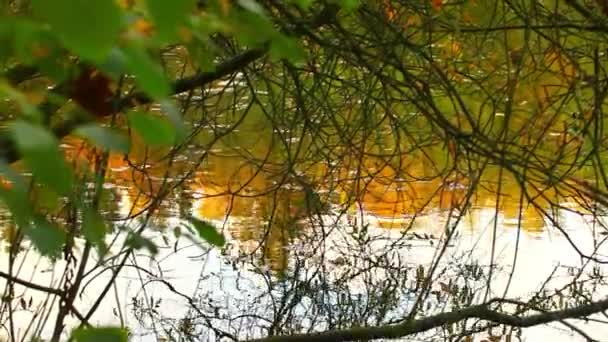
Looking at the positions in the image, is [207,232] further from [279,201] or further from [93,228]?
[279,201]

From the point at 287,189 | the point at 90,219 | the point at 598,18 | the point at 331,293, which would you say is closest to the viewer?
the point at 90,219

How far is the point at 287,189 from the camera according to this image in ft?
10.9

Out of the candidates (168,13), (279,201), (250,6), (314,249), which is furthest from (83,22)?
(279,201)

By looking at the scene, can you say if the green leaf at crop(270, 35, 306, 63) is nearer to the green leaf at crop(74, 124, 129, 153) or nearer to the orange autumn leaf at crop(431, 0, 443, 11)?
the green leaf at crop(74, 124, 129, 153)

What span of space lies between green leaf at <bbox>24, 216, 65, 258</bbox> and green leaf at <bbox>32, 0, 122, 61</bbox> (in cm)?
24

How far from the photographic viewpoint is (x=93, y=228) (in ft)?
2.48

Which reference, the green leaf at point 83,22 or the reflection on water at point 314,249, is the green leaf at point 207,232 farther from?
the reflection on water at point 314,249

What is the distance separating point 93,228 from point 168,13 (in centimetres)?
32

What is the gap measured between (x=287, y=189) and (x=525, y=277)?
Result: 56.4 inches

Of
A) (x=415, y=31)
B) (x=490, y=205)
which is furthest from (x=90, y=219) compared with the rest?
(x=490, y=205)

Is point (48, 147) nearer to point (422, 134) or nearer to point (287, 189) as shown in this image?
point (422, 134)

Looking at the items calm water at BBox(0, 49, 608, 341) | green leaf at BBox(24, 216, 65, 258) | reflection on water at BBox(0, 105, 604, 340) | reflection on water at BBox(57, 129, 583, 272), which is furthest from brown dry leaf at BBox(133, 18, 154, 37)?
reflection on water at BBox(57, 129, 583, 272)

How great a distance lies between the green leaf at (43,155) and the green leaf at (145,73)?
0.19 feet

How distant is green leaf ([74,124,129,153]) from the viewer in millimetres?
508
